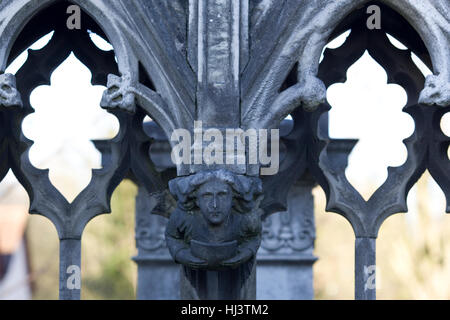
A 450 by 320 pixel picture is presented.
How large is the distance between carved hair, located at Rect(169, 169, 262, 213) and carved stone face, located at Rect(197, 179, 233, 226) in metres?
0.03

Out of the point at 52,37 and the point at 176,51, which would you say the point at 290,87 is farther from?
the point at 52,37

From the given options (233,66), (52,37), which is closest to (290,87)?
(233,66)

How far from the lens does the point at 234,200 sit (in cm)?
550

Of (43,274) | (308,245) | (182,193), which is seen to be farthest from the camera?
(43,274)

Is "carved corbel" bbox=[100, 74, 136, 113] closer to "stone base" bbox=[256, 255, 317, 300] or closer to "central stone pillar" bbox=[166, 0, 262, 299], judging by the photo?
"central stone pillar" bbox=[166, 0, 262, 299]

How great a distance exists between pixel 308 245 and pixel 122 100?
120 inches

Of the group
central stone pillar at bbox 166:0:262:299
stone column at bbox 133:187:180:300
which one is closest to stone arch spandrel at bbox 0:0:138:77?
central stone pillar at bbox 166:0:262:299

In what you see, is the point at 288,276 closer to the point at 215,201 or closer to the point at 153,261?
the point at 153,261

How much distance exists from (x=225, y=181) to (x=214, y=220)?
0.19 m

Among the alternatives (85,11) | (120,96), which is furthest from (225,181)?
(85,11)

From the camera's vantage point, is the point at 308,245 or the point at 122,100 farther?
the point at 308,245

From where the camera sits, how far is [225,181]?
5441 millimetres

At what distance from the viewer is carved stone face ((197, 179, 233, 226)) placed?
213 inches
